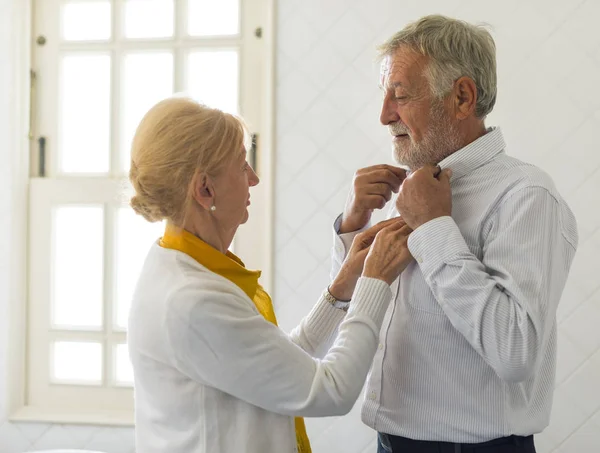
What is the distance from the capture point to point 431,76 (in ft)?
4.54

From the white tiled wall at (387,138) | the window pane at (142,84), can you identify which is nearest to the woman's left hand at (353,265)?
the white tiled wall at (387,138)

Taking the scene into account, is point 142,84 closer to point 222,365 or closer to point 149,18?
point 149,18

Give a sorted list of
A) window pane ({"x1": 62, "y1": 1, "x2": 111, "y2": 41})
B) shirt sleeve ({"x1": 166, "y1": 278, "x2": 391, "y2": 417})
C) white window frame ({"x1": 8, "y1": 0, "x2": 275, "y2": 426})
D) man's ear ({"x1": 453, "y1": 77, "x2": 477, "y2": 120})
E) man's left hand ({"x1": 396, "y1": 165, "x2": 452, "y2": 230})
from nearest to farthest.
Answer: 1. shirt sleeve ({"x1": 166, "y1": 278, "x2": 391, "y2": 417})
2. man's left hand ({"x1": 396, "y1": 165, "x2": 452, "y2": 230})
3. man's ear ({"x1": 453, "y1": 77, "x2": 477, "y2": 120})
4. white window frame ({"x1": 8, "y1": 0, "x2": 275, "y2": 426})
5. window pane ({"x1": 62, "y1": 1, "x2": 111, "y2": 41})

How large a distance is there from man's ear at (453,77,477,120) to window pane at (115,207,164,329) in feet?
5.11

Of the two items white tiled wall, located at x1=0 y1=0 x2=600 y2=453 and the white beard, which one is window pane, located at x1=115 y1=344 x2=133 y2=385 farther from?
the white beard

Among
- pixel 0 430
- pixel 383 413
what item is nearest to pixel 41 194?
pixel 0 430

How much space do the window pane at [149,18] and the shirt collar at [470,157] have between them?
1602 millimetres

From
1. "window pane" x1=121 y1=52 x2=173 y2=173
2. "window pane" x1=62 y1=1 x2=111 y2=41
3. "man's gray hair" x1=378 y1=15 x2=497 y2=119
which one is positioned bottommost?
"man's gray hair" x1=378 y1=15 x2=497 y2=119

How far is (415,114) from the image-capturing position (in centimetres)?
141

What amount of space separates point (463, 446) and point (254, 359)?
1.44 ft

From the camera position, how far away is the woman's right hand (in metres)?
1.32

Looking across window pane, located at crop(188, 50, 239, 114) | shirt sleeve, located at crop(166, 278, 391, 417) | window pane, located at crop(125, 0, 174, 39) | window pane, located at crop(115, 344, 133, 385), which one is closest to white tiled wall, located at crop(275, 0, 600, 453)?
window pane, located at crop(188, 50, 239, 114)

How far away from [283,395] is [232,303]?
0.58ft

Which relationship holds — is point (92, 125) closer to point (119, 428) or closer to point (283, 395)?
point (119, 428)
